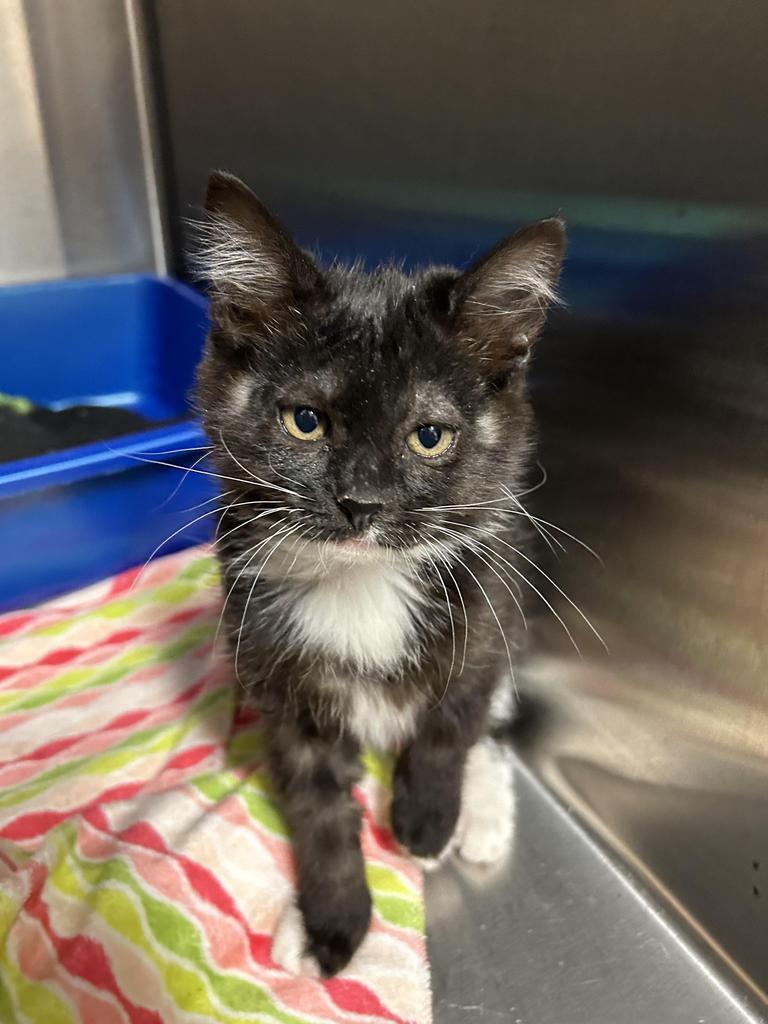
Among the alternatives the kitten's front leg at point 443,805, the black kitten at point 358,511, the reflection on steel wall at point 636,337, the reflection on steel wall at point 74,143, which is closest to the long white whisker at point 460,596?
the black kitten at point 358,511

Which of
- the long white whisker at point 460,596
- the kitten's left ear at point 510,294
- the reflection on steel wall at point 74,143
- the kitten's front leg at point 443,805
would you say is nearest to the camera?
the kitten's left ear at point 510,294

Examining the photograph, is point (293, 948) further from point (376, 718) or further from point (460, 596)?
point (460, 596)

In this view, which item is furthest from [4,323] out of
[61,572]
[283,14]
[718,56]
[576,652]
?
[718,56]

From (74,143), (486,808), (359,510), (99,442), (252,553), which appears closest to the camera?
(359,510)

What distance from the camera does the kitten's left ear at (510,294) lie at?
69cm

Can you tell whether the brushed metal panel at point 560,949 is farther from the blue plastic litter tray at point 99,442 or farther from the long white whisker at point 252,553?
the blue plastic litter tray at point 99,442

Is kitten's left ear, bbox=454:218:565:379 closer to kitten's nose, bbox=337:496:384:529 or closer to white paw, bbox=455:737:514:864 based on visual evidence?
kitten's nose, bbox=337:496:384:529

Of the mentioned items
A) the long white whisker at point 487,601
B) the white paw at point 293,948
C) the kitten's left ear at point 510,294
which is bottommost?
the white paw at point 293,948

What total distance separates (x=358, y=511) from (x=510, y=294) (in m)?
0.26

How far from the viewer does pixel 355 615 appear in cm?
86

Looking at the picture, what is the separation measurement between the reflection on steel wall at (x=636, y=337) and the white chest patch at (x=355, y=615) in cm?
30

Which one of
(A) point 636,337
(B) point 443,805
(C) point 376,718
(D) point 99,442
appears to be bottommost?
(B) point 443,805

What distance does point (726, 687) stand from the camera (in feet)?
2.82

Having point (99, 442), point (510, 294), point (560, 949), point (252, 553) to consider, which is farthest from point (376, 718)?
point (99, 442)
